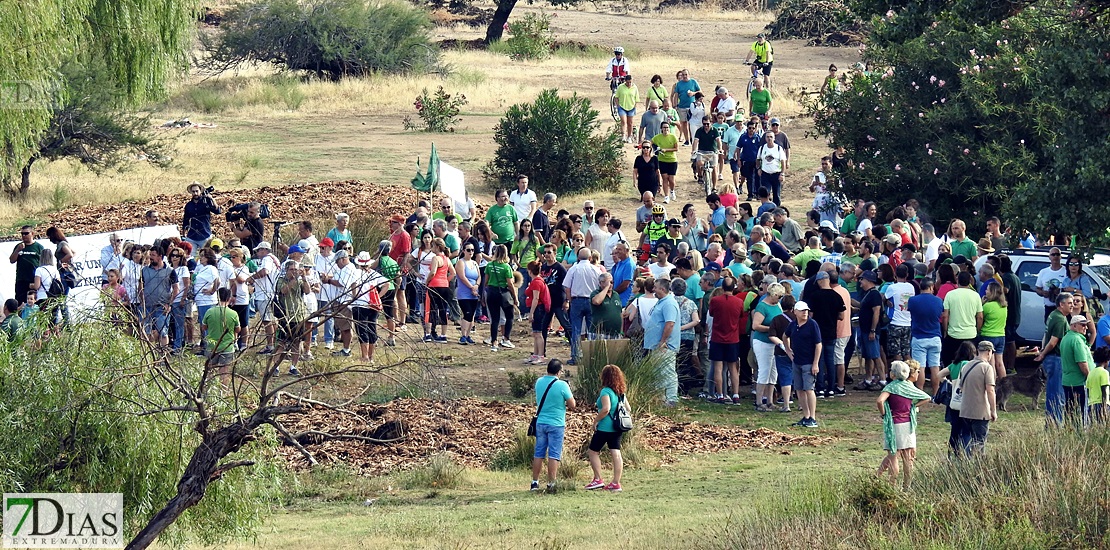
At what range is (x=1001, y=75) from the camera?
2145cm

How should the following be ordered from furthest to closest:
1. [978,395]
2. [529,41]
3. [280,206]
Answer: [529,41] → [280,206] → [978,395]

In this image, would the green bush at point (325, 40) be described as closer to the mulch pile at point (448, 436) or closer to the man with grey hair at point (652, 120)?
the man with grey hair at point (652, 120)

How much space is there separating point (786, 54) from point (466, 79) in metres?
14.8

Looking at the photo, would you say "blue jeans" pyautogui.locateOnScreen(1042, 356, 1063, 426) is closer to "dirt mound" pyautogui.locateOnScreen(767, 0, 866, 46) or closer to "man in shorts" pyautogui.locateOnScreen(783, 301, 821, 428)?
"man in shorts" pyautogui.locateOnScreen(783, 301, 821, 428)

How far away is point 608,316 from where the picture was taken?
17125mm

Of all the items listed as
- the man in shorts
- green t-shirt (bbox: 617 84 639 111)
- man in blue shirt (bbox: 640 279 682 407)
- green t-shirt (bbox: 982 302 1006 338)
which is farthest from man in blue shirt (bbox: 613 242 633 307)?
green t-shirt (bbox: 617 84 639 111)

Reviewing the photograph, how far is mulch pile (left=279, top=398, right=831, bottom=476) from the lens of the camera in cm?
1455

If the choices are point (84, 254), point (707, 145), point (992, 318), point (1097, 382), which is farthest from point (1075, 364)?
point (707, 145)

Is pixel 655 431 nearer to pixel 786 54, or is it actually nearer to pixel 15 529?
pixel 15 529

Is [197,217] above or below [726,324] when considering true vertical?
above

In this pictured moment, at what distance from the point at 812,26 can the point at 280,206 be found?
3368cm

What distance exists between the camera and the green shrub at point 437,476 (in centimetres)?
1373

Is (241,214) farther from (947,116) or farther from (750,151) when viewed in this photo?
(947,116)

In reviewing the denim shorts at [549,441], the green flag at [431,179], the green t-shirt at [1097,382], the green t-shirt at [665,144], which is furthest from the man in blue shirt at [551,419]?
the green t-shirt at [665,144]
